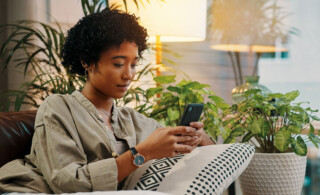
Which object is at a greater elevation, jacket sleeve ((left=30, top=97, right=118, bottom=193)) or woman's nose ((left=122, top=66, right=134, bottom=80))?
woman's nose ((left=122, top=66, right=134, bottom=80))

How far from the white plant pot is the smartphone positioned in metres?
0.73

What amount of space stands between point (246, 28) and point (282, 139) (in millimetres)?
1764

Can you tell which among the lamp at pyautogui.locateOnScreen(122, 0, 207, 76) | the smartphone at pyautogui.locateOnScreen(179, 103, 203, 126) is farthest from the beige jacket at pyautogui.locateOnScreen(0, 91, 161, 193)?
the lamp at pyautogui.locateOnScreen(122, 0, 207, 76)

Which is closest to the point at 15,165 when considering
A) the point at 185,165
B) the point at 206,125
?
the point at 185,165

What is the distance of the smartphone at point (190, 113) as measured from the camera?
0.90 m

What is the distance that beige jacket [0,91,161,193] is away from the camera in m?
0.85

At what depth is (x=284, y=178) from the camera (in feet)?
5.08

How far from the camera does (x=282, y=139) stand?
1503mm

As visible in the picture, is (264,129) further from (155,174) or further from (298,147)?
(155,174)

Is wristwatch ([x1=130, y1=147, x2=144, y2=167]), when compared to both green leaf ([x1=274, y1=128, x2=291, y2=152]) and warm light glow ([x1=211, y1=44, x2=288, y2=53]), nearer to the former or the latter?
green leaf ([x1=274, y1=128, x2=291, y2=152])

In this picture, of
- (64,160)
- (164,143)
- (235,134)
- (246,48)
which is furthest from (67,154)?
(246,48)

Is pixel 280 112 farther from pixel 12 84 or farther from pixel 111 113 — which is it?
pixel 12 84

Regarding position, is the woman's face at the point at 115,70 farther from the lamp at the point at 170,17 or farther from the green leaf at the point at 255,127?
the lamp at the point at 170,17

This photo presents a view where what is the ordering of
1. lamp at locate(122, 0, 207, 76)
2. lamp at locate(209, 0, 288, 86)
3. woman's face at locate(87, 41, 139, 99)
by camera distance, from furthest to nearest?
lamp at locate(209, 0, 288, 86) → lamp at locate(122, 0, 207, 76) → woman's face at locate(87, 41, 139, 99)
